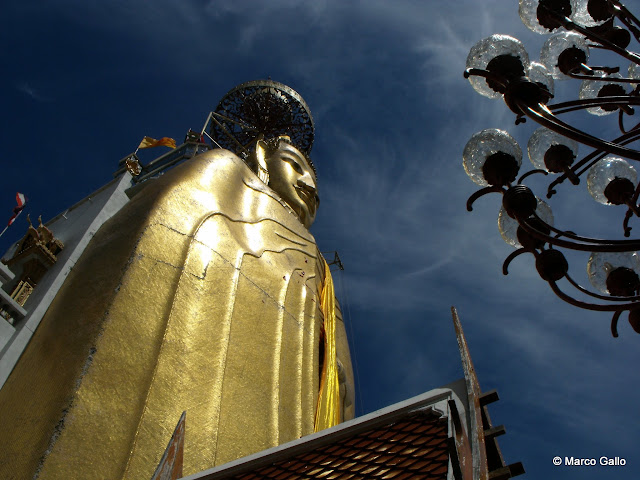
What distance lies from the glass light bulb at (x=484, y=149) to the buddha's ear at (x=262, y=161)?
188 inches

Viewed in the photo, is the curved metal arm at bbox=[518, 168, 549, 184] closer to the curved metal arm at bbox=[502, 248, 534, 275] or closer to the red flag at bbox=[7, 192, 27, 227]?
the curved metal arm at bbox=[502, 248, 534, 275]

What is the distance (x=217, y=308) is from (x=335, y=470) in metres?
2.72

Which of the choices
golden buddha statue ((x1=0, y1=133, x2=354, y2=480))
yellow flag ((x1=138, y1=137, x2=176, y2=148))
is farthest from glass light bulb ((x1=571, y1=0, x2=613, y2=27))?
yellow flag ((x1=138, y1=137, x2=176, y2=148))

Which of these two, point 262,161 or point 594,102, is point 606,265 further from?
point 262,161

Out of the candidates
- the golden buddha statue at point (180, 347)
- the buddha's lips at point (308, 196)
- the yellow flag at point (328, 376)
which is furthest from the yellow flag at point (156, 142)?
the yellow flag at point (328, 376)

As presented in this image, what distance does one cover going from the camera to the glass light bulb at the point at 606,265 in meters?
2.55

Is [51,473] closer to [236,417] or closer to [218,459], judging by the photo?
[218,459]

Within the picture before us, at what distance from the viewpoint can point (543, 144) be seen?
109 inches

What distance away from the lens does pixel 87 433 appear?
2.96 metres

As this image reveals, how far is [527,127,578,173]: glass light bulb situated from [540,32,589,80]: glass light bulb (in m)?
0.31

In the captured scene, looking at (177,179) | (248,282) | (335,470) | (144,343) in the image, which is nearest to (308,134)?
(177,179)

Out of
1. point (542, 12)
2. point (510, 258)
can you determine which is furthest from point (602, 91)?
point (510, 258)

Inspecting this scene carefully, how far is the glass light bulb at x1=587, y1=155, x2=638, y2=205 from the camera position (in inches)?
107

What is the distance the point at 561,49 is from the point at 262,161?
4.95m
